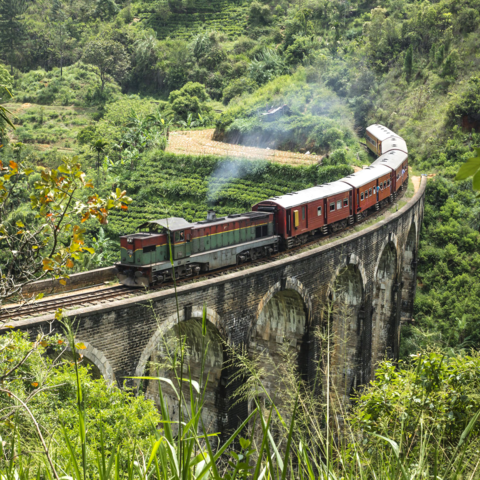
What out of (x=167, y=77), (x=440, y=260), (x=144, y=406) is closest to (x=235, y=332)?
(x=144, y=406)

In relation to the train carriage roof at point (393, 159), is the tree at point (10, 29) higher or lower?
higher

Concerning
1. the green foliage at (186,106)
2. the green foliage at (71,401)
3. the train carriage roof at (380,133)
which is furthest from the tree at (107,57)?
the green foliage at (71,401)

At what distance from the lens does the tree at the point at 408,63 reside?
4666cm

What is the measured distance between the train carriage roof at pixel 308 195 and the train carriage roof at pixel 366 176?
0.85 meters

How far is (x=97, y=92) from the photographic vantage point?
51531 mm

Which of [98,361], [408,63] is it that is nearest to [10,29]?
[408,63]

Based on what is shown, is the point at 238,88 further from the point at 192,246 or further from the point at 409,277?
the point at 192,246

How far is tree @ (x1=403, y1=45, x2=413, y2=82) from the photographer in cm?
4666

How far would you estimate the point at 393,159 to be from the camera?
27.5 metres

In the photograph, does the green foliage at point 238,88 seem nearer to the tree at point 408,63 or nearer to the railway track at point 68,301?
the tree at point 408,63

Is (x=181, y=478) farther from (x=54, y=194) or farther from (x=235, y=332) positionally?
(x=235, y=332)

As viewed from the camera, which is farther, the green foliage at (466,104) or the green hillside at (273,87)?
the green foliage at (466,104)

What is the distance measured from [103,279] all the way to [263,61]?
43819mm

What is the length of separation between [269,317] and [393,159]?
14.5m
